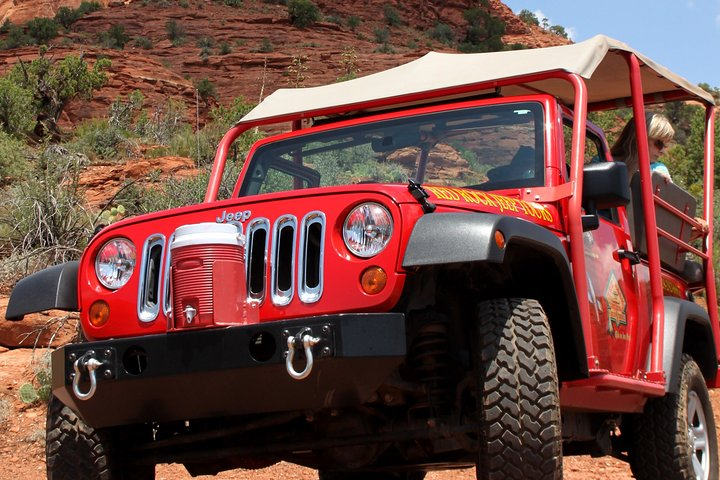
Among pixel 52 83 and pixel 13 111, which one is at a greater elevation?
pixel 52 83

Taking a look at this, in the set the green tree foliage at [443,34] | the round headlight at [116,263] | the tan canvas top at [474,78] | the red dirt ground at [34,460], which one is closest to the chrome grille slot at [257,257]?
the round headlight at [116,263]

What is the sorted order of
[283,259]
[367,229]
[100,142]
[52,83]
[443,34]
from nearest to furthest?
1. [367,229]
2. [283,259]
3. [100,142]
4. [52,83]
5. [443,34]

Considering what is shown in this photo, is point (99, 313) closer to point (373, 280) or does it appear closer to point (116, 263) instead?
point (116, 263)

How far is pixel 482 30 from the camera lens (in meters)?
66.6

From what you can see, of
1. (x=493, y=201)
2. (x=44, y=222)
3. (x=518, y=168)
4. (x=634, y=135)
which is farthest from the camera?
(x=44, y=222)

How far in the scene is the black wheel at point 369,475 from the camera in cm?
612

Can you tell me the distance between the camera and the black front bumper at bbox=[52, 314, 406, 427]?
3592mm

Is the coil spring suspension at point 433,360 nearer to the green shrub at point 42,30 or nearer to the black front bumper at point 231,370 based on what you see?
the black front bumper at point 231,370

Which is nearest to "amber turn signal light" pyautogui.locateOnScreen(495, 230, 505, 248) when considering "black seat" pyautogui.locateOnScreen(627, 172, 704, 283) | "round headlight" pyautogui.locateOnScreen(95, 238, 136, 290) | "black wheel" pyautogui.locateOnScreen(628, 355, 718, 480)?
"round headlight" pyautogui.locateOnScreen(95, 238, 136, 290)

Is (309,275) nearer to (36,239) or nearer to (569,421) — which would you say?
(569,421)

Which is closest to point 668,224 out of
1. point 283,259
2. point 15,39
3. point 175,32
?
point 283,259

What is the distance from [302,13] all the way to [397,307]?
58.5 m

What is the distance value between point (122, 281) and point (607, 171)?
2.12m

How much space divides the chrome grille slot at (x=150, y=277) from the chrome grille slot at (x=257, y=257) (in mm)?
357
